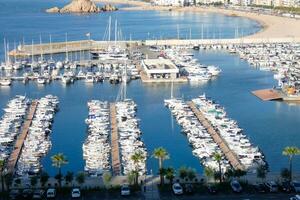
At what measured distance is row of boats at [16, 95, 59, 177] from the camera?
17.6 m

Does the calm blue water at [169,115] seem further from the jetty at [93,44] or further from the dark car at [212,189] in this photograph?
the jetty at [93,44]

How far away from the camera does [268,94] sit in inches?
1078

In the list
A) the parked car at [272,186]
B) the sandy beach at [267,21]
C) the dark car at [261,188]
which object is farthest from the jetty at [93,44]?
the parked car at [272,186]

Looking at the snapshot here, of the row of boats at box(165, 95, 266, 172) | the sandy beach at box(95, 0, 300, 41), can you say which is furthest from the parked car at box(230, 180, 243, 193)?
the sandy beach at box(95, 0, 300, 41)

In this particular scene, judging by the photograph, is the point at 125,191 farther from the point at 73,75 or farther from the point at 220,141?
the point at 73,75

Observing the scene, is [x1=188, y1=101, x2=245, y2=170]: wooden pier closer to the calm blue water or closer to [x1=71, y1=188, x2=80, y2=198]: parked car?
the calm blue water

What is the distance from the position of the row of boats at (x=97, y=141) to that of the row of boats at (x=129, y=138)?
44 cm

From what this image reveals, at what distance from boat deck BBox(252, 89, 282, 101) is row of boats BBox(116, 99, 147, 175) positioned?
19.7 ft

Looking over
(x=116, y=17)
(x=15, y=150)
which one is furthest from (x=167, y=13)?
(x=15, y=150)

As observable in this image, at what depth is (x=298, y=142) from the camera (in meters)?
20.7

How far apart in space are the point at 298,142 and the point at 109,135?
6.41 m

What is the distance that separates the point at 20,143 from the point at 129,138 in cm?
354

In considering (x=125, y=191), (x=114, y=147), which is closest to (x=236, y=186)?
(x=125, y=191)

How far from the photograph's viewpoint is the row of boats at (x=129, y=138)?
1702 cm
